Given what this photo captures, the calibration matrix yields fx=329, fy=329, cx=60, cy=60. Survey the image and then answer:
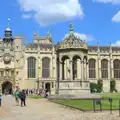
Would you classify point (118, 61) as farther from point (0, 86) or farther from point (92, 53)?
point (0, 86)

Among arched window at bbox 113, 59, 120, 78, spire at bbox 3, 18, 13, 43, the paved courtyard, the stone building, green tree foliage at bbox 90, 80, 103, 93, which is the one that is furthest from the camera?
spire at bbox 3, 18, 13, 43

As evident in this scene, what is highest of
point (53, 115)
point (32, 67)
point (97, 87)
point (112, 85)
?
point (32, 67)

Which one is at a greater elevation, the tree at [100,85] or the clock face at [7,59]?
the clock face at [7,59]

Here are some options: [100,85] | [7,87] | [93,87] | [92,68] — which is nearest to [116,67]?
[92,68]

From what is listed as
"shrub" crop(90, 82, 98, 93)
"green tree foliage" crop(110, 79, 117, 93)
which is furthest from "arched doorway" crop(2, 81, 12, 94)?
"green tree foliage" crop(110, 79, 117, 93)

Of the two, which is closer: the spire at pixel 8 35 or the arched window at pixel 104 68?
the arched window at pixel 104 68

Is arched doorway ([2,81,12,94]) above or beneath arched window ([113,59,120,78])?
beneath

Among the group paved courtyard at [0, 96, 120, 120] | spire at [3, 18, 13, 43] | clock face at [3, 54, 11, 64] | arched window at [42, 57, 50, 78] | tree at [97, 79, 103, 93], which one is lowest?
paved courtyard at [0, 96, 120, 120]

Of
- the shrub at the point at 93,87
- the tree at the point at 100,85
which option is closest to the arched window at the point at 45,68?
the shrub at the point at 93,87

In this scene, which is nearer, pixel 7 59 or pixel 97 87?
pixel 97 87

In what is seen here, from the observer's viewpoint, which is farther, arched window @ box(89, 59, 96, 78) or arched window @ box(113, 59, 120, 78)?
arched window @ box(113, 59, 120, 78)

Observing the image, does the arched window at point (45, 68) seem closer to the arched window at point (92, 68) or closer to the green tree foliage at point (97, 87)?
the arched window at point (92, 68)

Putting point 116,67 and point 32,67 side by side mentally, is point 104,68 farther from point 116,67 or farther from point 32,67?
point 32,67

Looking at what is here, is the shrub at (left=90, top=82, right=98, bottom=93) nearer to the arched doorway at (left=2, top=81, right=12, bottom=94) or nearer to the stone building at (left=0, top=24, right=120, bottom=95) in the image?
the stone building at (left=0, top=24, right=120, bottom=95)
